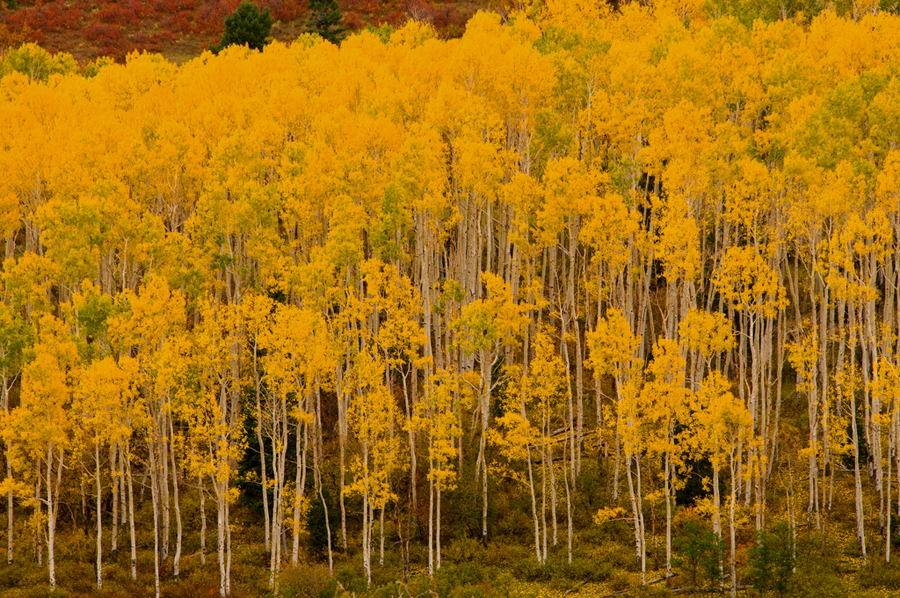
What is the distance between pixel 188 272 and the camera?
3997 centimetres

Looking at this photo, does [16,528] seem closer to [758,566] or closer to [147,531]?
[147,531]

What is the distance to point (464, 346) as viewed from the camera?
36750mm

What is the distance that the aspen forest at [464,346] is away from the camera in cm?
3556

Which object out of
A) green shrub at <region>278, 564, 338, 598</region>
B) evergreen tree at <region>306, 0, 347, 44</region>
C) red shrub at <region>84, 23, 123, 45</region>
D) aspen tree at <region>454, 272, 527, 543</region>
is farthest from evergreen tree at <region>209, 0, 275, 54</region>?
green shrub at <region>278, 564, 338, 598</region>

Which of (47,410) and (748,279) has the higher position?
(748,279)

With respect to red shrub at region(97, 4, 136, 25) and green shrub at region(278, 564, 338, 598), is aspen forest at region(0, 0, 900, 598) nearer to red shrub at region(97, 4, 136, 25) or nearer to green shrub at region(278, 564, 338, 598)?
green shrub at region(278, 564, 338, 598)

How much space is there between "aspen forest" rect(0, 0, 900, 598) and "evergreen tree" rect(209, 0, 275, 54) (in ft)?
103

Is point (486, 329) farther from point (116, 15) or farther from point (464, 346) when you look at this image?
point (116, 15)

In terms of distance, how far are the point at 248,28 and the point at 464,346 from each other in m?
53.2

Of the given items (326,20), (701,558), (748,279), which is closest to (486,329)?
(748,279)

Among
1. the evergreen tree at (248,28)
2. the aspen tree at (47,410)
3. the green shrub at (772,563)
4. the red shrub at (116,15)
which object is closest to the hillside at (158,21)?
the red shrub at (116,15)

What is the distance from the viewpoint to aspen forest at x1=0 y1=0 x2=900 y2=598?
3556 cm

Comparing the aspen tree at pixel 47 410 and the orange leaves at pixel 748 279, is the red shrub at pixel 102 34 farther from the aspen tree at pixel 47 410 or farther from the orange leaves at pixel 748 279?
the orange leaves at pixel 748 279

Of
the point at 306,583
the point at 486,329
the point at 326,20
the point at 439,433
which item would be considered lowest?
the point at 306,583
